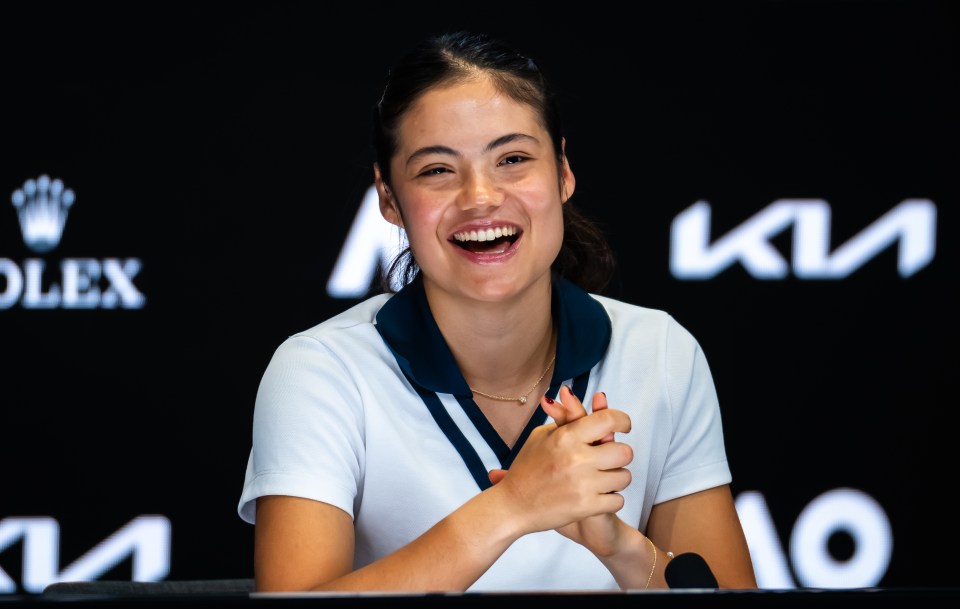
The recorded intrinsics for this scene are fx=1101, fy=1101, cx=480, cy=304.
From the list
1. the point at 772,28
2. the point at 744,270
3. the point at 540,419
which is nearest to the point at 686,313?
the point at 744,270

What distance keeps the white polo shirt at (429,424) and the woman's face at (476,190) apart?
0.13m

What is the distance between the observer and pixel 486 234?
142cm

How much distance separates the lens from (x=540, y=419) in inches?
59.5

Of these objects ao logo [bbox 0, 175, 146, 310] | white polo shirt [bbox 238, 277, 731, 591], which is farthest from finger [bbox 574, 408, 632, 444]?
ao logo [bbox 0, 175, 146, 310]

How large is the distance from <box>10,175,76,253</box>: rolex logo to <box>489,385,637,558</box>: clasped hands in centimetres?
171

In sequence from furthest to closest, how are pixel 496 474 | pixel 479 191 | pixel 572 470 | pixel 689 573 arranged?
pixel 479 191
pixel 496 474
pixel 572 470
pixel 689 573

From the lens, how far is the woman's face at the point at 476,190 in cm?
142

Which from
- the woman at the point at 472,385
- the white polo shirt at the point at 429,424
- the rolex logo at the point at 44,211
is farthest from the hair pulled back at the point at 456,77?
the rolex logo at the point at 44,211

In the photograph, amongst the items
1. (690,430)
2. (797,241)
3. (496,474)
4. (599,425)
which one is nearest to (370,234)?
(797,241)

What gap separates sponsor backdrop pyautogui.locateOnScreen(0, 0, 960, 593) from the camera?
2566mm

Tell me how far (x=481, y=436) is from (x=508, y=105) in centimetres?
44

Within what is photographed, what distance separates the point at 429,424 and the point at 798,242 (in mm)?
1482

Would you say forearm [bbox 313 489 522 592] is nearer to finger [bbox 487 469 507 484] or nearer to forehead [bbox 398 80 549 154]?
finger [bbox 487 469 507 484]

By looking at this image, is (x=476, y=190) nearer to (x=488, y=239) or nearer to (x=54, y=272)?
(x=488, y=239)
